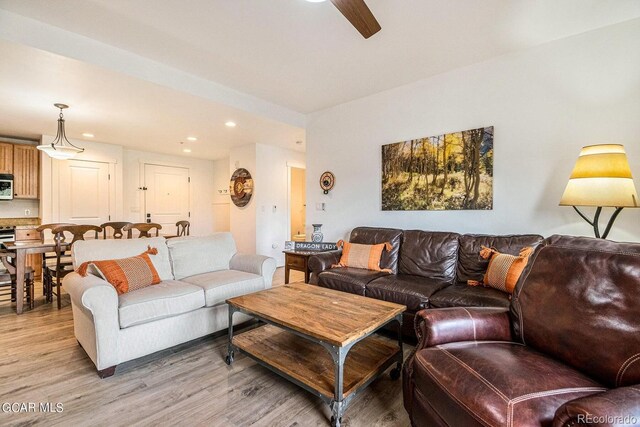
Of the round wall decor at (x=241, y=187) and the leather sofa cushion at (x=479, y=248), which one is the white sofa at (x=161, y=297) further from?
the round wall decor at (x=241, y=187)

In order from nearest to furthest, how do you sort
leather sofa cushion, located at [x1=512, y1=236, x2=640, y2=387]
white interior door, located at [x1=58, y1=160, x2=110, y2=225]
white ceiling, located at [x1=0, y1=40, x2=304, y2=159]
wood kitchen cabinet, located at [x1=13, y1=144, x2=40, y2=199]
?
leather sofa cushion, located at [x1=512, y1=236, x2=640, y2=387], white ceiling, located at [x1=0, y1=40, x2=304, y2=159], wood kitchen cabinet, located at [x1=13, y1=144, x2=40, y2=199], white interior door, located at [x1=58, y1=160, x2=110, y2=225]

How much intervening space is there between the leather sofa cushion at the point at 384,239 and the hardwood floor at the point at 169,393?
0.93m

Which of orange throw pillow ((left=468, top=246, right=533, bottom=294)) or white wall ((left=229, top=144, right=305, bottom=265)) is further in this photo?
white wall ((left=229, top=144, right=305, bottom=265))

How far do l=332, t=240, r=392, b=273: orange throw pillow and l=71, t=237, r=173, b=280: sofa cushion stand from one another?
1759 mm

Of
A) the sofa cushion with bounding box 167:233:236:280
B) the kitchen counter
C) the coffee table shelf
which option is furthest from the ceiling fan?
the kitchen counter

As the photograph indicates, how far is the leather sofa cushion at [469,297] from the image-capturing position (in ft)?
6.66

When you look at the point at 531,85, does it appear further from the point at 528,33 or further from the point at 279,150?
the point at 279,150

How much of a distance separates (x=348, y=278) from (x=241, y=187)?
3.53 metres

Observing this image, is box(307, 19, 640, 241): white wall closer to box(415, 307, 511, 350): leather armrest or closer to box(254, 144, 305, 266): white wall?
box(415, 307, 511, 350): leather armrest

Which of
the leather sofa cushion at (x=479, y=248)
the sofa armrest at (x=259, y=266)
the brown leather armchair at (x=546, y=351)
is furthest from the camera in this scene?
the sofa armrest at (x=259, y=266)

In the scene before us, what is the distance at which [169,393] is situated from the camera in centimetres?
178

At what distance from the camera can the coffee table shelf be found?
63.2 inches

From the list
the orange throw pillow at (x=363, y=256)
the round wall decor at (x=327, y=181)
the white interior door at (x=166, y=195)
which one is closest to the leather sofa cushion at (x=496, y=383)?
the orange throw pillow at (x=363, y=256)

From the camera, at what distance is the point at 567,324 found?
129 centimetres
